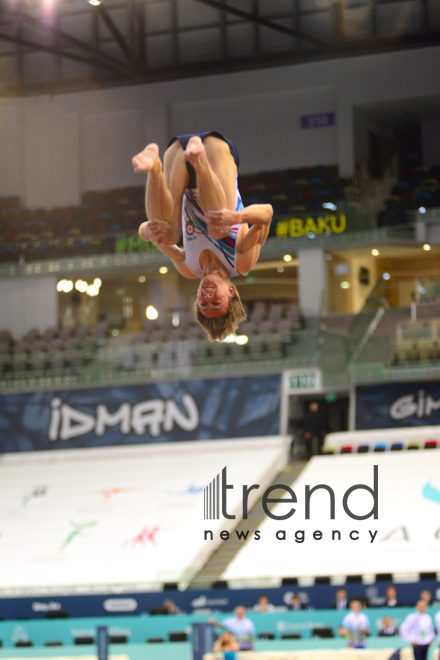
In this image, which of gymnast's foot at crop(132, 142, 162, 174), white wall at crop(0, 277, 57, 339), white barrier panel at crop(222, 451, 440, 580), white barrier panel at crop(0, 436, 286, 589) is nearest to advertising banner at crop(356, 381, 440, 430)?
white barrier panel at crop(222, 451, 440, 580)

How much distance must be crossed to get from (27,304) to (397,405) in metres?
9.25

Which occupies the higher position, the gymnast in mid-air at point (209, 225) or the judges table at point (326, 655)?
the gymnast in mid-air at point (209, 225)

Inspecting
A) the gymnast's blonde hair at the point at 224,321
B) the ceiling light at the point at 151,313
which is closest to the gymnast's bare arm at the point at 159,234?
the gymnast's blonde hair at the point at 224,321

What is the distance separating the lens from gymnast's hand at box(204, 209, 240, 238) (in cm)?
526

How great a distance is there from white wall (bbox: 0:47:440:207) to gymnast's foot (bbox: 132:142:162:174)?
56.0ft

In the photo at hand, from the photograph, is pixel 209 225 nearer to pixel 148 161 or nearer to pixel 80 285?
pixel 148 161

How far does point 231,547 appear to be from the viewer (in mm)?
15000

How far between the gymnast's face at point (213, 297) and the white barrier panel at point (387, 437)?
39.1 ft

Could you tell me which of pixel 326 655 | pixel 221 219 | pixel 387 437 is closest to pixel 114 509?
pixel 387 437

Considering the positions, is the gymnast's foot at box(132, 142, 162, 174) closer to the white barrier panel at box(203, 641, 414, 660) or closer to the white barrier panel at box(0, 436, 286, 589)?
the white barrier panel at box(203, 641, 414, 660)

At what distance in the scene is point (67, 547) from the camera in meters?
14.9

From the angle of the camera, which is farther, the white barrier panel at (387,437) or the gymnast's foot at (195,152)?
the white barrier panel at (387,437)

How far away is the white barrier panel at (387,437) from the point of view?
55.8ft

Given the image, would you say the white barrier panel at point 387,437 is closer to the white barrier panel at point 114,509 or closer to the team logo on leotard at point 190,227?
the white barrier panel at point 114,509
